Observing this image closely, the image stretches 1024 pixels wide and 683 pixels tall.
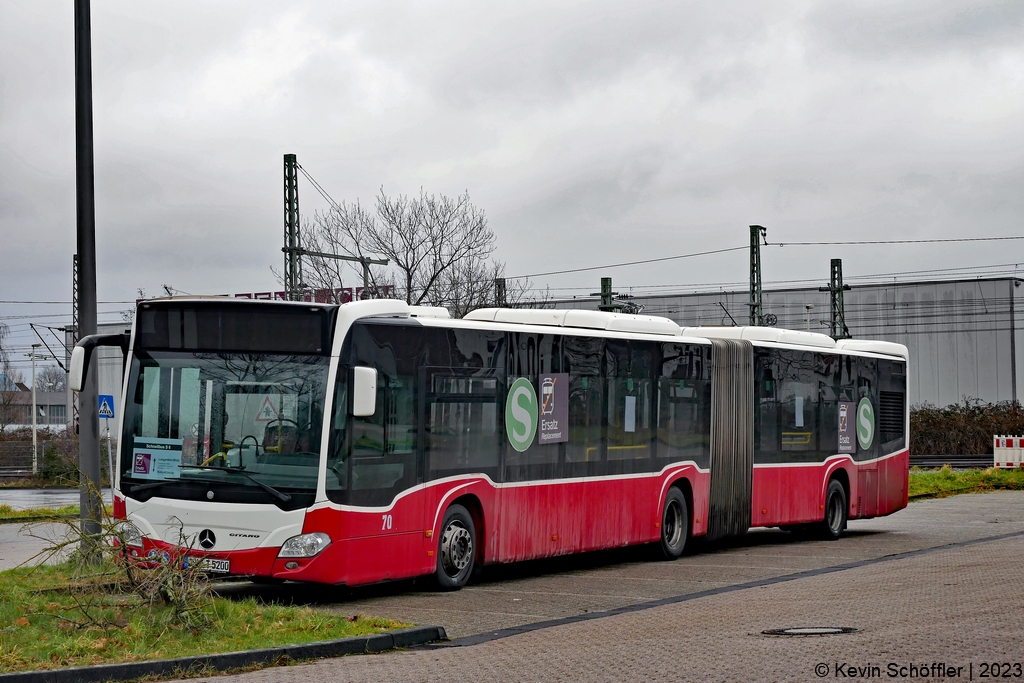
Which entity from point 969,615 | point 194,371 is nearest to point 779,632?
point 969,615

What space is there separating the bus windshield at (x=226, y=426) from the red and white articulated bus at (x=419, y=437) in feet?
0.06

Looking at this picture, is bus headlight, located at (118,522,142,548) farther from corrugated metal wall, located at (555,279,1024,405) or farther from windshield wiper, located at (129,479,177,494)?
corrugated metal wall, located at (555,279,1024,405)

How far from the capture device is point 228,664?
8273 millimetres

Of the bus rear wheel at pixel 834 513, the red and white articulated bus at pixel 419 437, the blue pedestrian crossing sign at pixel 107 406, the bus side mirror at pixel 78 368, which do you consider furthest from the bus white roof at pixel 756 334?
the blue pedestrian crossing sign at pixel 107 406

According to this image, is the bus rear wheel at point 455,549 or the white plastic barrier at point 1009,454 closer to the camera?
the bus rear wheel at point 455,549

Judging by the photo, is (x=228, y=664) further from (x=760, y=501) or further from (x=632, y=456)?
(x=760, y=501)

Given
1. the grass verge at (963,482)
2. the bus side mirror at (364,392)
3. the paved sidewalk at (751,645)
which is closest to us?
the paved sidewalk at (751,645)

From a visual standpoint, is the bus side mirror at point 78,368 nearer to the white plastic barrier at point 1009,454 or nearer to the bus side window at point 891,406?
the bus side window at point 891,406

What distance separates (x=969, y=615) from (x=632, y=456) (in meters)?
6.02

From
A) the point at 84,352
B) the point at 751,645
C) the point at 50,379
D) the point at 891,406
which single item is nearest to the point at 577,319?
the point at 84,352

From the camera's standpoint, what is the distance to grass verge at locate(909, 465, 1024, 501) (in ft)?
103

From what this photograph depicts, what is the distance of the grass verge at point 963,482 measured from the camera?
31.3 metres

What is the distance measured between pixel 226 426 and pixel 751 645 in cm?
515

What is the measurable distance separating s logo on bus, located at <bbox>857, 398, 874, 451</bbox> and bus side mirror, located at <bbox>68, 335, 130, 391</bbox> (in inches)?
491
